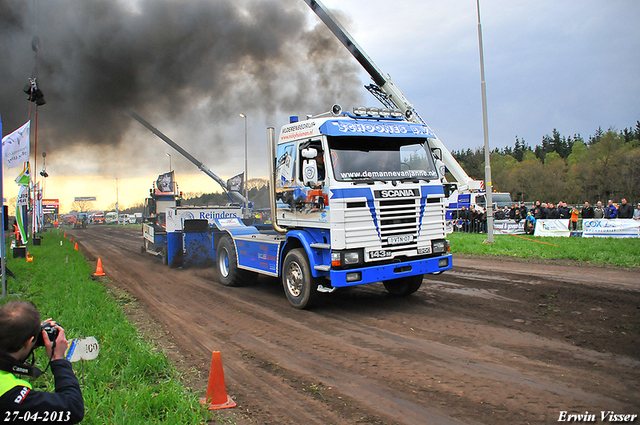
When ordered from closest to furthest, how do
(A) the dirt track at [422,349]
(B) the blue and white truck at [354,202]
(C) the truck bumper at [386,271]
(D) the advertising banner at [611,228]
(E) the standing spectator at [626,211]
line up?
(A) the dirt track at [422,349]
(C) the truck bumper at [386,271]
(B) the blue and white truck at [354,202]
(D) the advertising banner at [611,228]
(E) the standing spectator at [626,211]

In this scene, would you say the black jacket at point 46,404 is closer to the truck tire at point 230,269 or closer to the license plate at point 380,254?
the license plate at point 380,254

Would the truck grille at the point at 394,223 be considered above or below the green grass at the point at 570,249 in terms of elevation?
above

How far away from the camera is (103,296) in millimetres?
8562

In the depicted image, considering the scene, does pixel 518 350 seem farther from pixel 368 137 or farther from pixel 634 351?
pixel 368 137

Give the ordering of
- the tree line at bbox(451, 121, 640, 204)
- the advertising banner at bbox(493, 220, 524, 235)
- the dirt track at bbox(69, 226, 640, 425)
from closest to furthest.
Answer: the dirt track at bbox(69, 226, 640, 425)
the advertising banner at bbox(493, 220, 524, 235)
the tree line at bbox(451, 121, 640, 204)

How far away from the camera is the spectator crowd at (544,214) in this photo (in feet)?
61.4

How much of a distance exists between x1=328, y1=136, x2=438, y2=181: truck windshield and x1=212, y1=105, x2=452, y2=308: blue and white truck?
17mm

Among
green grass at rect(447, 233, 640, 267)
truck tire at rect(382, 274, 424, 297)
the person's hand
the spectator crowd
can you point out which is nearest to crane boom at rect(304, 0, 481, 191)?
green grass at rect(447, 233, 640, 267)

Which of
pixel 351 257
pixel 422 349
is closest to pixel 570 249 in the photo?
pixel 351 257

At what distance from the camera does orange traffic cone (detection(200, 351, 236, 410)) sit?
3949 millimetres

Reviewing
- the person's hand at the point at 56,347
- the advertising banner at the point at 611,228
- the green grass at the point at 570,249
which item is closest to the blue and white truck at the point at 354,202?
the person's hand at the point at 56,347

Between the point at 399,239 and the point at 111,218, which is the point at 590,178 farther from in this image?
the point at 111,218

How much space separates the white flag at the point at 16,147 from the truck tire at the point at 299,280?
7.79m

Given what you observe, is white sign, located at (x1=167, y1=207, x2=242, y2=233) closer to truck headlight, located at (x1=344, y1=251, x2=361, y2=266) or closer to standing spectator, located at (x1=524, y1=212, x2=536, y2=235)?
truck headlight, located at (x1=344, y1=251, x2=361, y2=266)
